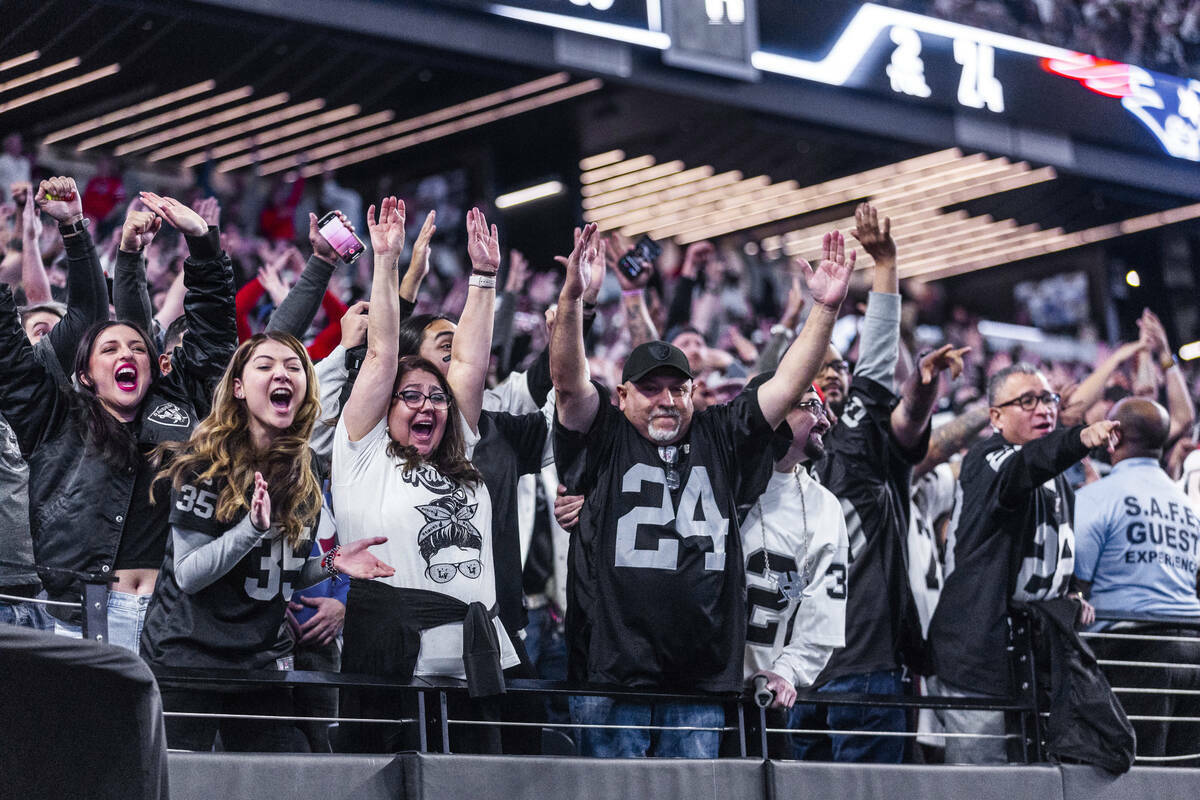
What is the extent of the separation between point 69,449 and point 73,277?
27.3 inches

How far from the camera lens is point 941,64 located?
39.4 ft

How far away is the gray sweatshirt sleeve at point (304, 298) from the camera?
16.8 ft

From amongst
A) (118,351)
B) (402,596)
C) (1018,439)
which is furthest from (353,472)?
(1018,439)

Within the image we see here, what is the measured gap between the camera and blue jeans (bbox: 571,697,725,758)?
4.54 metres

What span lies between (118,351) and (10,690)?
213 centimetres

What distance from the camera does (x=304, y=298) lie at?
514 centimetres

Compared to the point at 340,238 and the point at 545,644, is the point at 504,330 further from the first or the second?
the point at 340,238

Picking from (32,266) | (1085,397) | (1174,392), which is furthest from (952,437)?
(32,266)

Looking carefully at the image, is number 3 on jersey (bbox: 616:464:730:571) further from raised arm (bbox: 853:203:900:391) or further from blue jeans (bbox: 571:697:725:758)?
raised arm (bbox: 853:203:900:391)

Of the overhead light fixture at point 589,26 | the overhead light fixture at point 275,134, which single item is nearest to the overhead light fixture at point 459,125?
the overhead light fixture at point 275,134

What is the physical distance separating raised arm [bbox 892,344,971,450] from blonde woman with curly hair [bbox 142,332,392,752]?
7.30 ft

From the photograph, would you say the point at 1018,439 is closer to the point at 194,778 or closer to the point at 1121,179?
the point at 194,778

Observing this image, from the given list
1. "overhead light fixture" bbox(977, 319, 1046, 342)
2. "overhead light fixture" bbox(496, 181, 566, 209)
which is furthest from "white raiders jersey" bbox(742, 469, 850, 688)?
"overhead light fixture" bbox(977, 319, 1046, 342)

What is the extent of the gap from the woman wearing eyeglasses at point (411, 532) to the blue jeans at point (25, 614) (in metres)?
0.84
